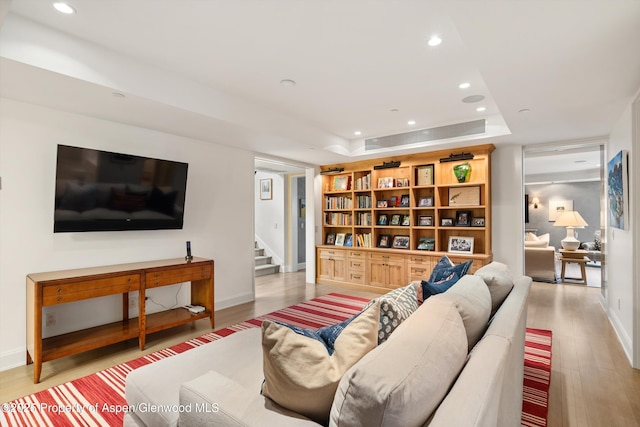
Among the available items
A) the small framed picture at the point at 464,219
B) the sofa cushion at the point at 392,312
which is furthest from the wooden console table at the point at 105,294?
the small framed picture at the point at 464,219

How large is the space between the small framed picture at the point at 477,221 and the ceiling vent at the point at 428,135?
4.35 feet

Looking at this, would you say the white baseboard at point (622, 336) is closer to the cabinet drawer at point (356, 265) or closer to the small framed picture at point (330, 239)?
the cabinet drawer at point (356, 265)

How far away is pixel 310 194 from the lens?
646cm

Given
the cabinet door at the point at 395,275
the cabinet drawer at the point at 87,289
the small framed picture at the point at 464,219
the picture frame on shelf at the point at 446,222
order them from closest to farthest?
the cabinet drawer at the point at 87,289 → the small framed picture at the point at 464,219 → the picture frame on shelf at the point at 446,222 → the cabinet door at the point at 395,275

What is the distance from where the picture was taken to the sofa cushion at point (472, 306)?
1.53m

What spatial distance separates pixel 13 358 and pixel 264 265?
485 centimetres

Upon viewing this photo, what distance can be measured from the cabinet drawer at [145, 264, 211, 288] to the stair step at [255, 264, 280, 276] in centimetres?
340

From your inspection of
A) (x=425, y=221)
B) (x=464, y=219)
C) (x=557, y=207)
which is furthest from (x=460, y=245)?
(x=557, y=207)

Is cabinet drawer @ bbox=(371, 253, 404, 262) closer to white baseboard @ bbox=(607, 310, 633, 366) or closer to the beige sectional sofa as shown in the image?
white baseboard @ bbox=(607, 310, 633, 366)

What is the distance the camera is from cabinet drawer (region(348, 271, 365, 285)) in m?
5.78

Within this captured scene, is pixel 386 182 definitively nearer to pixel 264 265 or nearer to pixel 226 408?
pixel 264 265

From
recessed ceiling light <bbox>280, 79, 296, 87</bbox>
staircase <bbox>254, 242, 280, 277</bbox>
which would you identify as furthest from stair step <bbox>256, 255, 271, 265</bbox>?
recessed ceiling light <bbox>280, 79, 296, 87</bbox>

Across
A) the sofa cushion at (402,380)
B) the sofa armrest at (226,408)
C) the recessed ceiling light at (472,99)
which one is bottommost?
the sofa armrest at (226,408)

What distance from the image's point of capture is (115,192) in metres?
3.35
